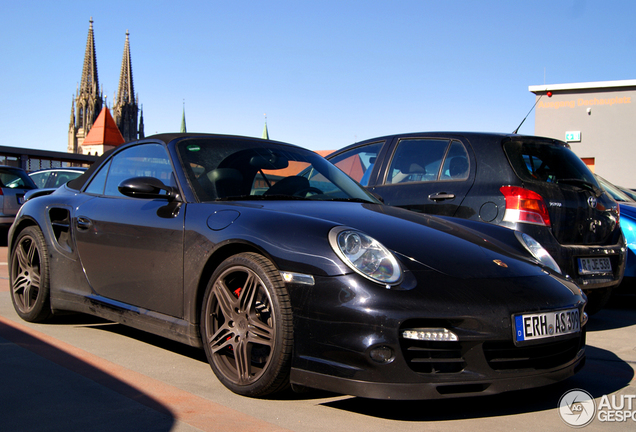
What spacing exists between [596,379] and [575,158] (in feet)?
7.96

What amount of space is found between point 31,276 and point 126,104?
377 ft

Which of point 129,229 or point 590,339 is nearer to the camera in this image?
point 129,229

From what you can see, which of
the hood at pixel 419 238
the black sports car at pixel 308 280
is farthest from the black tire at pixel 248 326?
the hood at pixel 419 238

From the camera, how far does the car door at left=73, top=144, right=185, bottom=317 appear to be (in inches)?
138

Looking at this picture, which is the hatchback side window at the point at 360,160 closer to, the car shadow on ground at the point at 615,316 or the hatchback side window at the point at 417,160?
the hatchback side window at the point at 417,160

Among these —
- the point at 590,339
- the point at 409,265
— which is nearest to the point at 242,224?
the point at 409,265

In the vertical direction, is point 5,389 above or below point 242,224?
below

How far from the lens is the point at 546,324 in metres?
2.87

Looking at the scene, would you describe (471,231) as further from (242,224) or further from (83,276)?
(83,276)

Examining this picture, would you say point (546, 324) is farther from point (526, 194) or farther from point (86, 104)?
point (86, 104)

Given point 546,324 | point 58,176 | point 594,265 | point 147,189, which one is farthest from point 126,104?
point 546,324

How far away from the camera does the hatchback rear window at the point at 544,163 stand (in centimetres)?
497

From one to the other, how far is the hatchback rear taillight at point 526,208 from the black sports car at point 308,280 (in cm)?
95

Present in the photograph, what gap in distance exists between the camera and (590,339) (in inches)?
184
